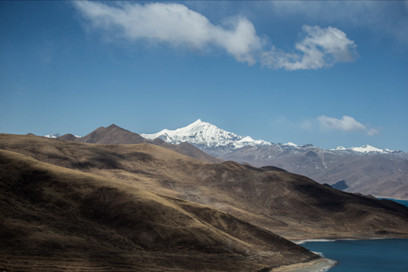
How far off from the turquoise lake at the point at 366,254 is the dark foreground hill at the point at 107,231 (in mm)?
13078

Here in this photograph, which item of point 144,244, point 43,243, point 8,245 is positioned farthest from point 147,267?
point 8,245

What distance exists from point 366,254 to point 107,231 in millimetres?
91653

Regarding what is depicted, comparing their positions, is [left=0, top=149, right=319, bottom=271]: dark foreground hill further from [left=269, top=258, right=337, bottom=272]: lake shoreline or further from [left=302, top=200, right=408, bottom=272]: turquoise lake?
[left=302, top=200, right=408, bottom=272]: turquoise lake

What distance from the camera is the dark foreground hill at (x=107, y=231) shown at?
7924 cm

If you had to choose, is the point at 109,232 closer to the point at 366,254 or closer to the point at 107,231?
the point at 107,231

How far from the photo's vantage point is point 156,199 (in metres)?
113

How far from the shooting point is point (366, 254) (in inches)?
5797

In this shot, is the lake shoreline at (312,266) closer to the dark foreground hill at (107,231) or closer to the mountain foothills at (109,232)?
the mountain foothills at (109,232)

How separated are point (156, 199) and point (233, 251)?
941 inches

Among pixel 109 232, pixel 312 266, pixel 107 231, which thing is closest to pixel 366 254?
pixel 312 266

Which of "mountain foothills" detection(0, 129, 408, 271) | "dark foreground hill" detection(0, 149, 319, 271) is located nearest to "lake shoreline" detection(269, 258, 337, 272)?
"mountain foothills" detection(0, 129, 408, 271)

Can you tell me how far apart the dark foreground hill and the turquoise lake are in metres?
13.1

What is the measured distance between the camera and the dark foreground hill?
79.2 metres

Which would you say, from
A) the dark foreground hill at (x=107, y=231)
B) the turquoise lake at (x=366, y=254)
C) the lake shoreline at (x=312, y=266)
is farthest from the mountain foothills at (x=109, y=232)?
the turquoise lake at (x=366, y=254)
